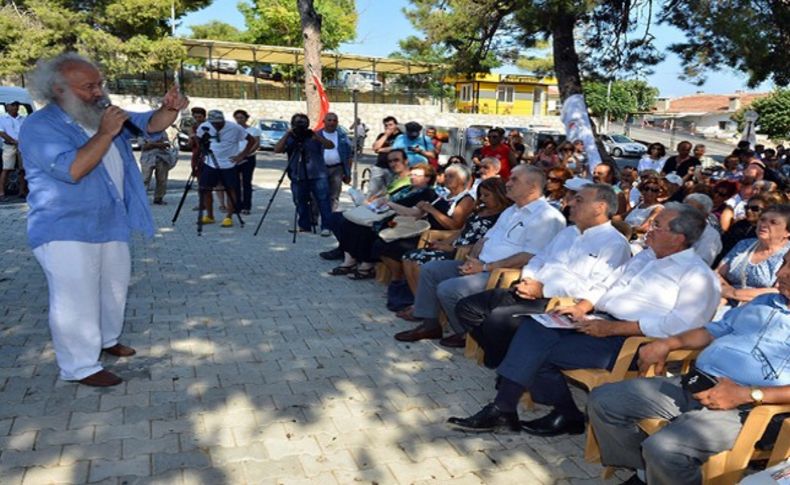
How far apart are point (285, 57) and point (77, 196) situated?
110 ft

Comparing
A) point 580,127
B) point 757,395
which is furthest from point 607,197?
point 580,127

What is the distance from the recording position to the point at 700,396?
2.57 meters

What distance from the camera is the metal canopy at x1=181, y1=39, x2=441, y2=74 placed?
31.7 m

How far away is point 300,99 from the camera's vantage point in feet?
111

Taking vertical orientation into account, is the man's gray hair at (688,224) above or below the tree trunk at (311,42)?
below

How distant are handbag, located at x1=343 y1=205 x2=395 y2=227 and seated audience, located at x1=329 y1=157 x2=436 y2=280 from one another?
6 centimetres

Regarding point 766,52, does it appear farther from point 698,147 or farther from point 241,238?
point 241,238

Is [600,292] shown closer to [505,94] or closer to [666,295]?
[666,295]

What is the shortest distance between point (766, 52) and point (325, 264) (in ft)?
26.7

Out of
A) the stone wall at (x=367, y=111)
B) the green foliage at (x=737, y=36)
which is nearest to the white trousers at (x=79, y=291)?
the green foliage at (x=737, y=36)

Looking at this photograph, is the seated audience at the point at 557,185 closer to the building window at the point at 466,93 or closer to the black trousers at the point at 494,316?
the black trousers at the point at 494,316

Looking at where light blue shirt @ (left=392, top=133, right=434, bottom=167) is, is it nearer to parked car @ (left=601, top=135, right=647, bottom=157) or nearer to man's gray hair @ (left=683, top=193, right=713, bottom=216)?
man's gray hair @ (left=683, top=193, right=713, bottom=216)

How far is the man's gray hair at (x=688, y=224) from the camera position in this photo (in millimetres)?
3236

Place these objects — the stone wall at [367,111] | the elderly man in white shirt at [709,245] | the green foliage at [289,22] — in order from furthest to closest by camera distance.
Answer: the green foliage at [289,22] → the stone wall at [367,111] → the elderly man in white shirt at [709,245]
